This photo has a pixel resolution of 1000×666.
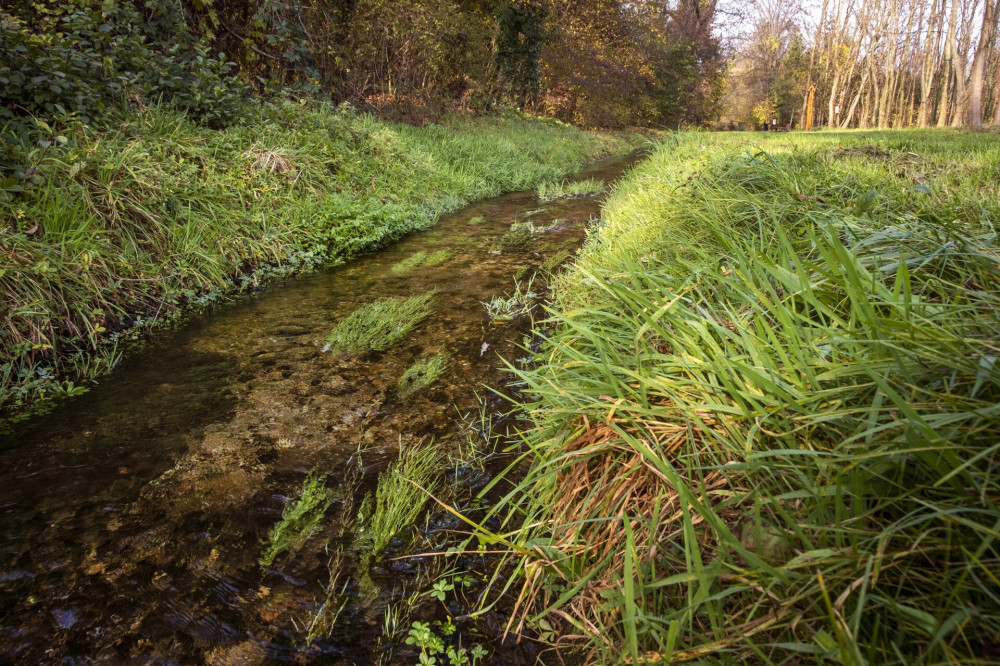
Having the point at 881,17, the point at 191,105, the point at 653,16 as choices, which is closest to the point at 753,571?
the point at 191,105

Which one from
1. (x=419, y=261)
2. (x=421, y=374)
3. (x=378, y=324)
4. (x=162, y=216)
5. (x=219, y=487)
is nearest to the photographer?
(x=219, y=487)

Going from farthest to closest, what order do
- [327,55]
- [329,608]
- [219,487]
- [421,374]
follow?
[327,55] < [421,374] < [219,487] < [329,608]

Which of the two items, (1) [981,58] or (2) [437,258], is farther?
(1) [981,58]

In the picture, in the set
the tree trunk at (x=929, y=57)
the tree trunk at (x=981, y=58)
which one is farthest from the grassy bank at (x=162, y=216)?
the tree trunk at (x=929, y=57)

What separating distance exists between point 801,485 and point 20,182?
15.6ft

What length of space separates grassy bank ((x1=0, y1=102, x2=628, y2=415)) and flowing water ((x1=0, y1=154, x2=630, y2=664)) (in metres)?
0.44

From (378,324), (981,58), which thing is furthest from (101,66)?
(981,58)

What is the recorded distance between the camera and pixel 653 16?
85.0ft

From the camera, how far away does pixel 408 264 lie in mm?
4922

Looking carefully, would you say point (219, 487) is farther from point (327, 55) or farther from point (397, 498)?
point (327, 55)

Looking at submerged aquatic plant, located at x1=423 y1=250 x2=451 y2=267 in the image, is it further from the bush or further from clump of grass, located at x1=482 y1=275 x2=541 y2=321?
the bush

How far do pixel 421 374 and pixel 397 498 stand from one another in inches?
41.4

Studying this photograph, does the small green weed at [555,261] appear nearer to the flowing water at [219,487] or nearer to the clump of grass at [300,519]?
the flowing water at [219,487]

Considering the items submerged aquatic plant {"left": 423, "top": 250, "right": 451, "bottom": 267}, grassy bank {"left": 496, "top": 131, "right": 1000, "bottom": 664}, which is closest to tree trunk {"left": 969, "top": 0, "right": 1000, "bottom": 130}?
submerged aquatic plant {"left": 423, "top": 250, "right": 451, "bottom": 267}
